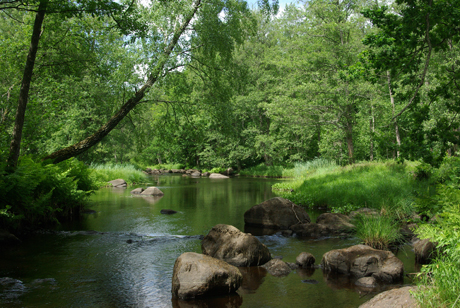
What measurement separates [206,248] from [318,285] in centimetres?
282

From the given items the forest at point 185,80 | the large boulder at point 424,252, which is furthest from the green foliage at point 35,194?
the large boulder at point 424,252

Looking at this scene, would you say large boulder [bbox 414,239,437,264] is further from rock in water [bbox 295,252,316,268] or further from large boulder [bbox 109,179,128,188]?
large boulder [bbox 109,179,128,188]

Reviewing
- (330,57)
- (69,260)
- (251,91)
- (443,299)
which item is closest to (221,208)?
(69,260)

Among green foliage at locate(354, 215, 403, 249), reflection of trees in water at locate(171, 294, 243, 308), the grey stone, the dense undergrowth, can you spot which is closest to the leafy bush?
the dense undergrowth

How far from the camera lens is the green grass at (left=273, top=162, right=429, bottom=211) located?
476 inches

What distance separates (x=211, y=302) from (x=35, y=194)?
7252mm

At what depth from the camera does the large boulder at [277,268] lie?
21.5 ft

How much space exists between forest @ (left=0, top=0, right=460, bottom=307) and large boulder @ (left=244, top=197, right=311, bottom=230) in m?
3.50

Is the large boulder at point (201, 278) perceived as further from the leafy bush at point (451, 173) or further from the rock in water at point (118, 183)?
the rock in water at point (118, 183)

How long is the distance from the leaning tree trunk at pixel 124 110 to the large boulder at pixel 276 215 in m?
5.62

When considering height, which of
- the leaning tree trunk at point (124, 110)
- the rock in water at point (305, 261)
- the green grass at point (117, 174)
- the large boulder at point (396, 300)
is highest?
the leaning tree trunk at point (124, 110)

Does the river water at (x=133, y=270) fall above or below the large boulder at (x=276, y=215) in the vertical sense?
below

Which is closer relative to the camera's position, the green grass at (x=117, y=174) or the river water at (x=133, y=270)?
the river water at (x=133, y=270)

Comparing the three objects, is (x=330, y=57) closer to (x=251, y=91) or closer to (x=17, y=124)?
(x=251, y=91)
